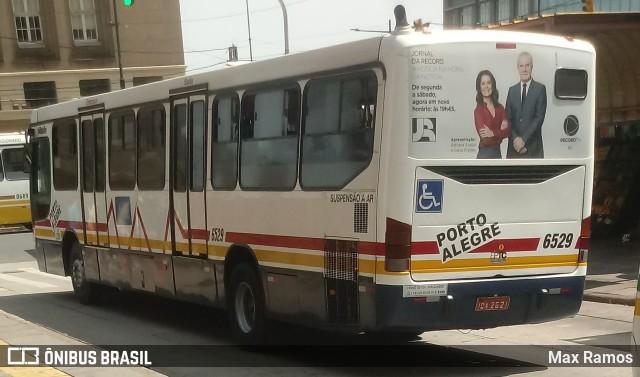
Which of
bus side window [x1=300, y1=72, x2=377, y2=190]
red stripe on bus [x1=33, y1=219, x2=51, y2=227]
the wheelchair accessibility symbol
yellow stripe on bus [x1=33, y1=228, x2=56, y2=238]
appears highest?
bus side window [x1=300, y1=72, x2=377, y2=190]

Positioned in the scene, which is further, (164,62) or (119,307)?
(164,62)

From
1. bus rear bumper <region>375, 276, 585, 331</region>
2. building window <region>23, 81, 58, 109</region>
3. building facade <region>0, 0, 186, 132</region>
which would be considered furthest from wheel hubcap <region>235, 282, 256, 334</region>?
building window <region>23, 81, 58, 109</region>

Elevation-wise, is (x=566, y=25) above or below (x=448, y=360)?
above

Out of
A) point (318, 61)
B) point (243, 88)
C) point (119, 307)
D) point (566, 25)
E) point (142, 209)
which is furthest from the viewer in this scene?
point (566, 25)

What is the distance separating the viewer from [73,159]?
16031mm

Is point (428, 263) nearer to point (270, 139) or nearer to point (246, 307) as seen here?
point (270, 139)

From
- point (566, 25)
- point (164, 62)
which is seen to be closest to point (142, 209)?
point (566, 25)

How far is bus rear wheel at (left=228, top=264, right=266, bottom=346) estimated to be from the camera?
1084 cm

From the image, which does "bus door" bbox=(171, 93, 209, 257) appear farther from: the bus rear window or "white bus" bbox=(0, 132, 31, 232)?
"white bus" bbox=(0, 132, 31, 232)

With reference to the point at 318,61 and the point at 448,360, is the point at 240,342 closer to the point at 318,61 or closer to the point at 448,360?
the point at 448,360

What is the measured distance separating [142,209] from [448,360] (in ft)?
17.1

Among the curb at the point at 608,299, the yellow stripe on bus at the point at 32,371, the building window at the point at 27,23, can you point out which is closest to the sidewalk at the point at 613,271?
the curb at the point at 608,299

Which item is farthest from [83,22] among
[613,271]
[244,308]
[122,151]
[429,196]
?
[429,196]

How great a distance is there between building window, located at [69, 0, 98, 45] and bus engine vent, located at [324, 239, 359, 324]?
54516 mm
